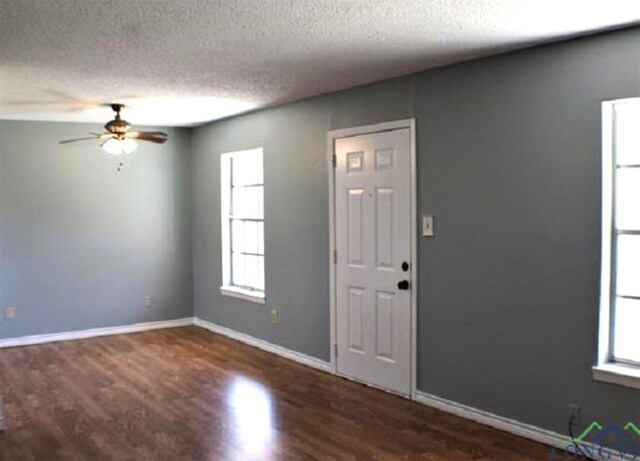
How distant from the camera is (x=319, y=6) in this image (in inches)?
114

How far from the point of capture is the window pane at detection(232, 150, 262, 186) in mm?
6535

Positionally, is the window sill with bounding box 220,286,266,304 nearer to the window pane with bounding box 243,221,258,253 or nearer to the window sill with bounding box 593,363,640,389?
the window pane with bounding box 243,221,258,253

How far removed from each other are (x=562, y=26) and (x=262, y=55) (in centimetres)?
169

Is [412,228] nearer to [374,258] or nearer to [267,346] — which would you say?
[374,258]

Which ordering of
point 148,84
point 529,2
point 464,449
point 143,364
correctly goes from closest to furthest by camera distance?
1. point 529,2
2. point 464,449
3. point 148,84
4. point 143,364

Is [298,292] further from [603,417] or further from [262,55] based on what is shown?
[603,417]

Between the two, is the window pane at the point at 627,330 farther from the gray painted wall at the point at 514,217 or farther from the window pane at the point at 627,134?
the window pane at the point at 627,134

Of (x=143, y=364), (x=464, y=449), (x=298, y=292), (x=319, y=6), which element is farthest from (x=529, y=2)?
(x=143, y=364)

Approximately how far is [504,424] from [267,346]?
2.76 m

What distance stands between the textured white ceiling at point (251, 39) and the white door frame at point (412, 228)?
1.18ft

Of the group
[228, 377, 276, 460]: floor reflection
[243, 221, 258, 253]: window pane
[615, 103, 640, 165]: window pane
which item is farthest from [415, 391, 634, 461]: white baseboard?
[243, 221, 258, 253]: window pane

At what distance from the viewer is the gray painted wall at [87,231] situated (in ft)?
21.4

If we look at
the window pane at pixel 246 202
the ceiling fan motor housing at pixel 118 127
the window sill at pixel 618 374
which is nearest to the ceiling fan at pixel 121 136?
the ceiling fan motor housing at pixel 118 127

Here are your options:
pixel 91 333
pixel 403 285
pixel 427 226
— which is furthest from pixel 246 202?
pixel 427 226
